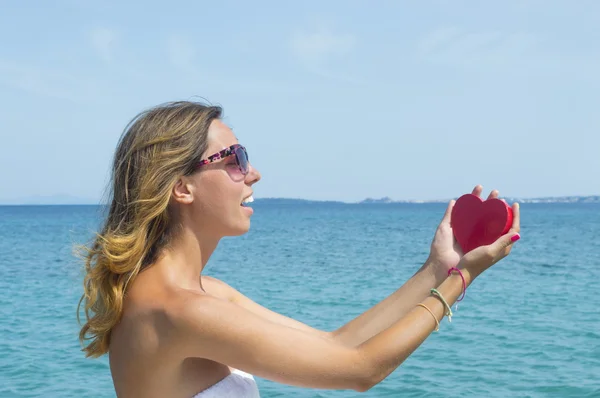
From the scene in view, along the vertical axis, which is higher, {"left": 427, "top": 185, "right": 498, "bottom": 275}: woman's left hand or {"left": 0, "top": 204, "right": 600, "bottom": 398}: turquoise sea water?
{"left": 427, "top": 185, "right": 498, "bottom": 275}: woman's left hand

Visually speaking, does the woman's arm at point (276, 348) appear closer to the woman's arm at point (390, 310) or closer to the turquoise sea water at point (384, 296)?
the woman's arm at point (390, 310)

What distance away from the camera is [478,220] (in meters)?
2.81

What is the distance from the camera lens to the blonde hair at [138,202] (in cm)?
240

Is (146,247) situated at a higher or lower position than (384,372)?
higher

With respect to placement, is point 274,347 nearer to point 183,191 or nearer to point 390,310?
point 183,191

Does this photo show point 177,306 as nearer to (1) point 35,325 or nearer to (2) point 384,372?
(2) point 384,372

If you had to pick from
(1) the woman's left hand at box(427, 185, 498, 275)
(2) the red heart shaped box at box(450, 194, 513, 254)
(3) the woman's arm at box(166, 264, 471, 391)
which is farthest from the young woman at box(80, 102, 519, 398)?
(1) the woman's left hand at box(427, 185, 498, 275)

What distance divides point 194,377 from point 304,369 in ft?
1.19

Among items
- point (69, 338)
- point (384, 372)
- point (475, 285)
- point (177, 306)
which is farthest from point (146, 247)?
point (475, 285)

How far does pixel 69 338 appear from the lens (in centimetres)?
1178

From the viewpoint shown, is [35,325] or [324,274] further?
[324,274]

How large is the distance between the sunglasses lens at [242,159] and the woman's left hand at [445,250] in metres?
0.79

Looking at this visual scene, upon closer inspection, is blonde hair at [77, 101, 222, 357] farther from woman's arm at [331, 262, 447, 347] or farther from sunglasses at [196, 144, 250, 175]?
woman's arm at [331, 262, 447, 347]

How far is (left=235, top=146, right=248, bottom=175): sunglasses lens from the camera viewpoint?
8.41ft
